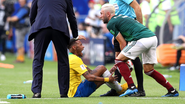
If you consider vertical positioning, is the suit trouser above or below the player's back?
below

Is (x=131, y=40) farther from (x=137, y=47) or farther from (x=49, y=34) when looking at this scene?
(x=49, y=34)

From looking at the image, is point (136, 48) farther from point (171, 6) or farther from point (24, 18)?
point (24, 18)

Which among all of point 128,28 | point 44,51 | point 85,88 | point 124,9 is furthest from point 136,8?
point 44,51

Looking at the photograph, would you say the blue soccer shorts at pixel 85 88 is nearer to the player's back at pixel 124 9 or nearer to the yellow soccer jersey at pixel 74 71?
the yellow soccer jersey at pixel 74 71

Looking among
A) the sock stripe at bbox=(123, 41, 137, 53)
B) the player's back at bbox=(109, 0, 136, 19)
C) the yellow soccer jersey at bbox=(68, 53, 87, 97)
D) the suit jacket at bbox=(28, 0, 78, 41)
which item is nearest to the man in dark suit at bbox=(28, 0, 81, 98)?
the suit jacket at bbox=(28, 0, 78, 41)

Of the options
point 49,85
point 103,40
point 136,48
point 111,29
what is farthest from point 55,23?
point 103,40

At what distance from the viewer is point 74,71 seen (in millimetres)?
5711

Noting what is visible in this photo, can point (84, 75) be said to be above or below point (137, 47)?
below

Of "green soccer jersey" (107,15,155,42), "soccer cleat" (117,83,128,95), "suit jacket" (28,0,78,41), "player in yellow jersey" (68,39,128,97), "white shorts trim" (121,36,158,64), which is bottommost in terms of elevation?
"soccer cleat" (117,83,128,95)

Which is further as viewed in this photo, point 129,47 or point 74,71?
point 74,71

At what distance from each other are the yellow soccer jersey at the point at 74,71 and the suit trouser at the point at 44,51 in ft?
0.58

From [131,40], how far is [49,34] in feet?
4.11

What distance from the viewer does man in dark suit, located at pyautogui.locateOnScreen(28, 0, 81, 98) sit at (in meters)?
5.27

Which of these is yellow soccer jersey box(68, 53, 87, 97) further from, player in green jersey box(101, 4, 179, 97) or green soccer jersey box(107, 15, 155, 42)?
green soccer jersey box(107, 15, 155, 42)
